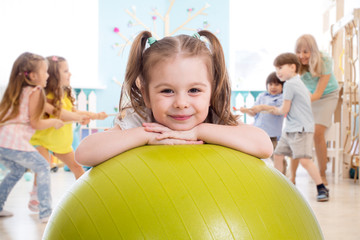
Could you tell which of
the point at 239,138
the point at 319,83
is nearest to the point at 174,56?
the point at 239,138

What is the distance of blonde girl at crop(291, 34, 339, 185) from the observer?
3.83m

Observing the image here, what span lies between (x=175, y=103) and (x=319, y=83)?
295 cm

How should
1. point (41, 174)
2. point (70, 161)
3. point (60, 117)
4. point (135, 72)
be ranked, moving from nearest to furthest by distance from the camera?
1. point (135, 72)
2. point (41, 174)
3. point (70, 161)
4. point (60, 117)

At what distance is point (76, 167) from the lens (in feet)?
10.7

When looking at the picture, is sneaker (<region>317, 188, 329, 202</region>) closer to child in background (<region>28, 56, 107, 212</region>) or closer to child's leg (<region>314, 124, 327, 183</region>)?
child's leg (<region>314, 124, 327, 183</region>)

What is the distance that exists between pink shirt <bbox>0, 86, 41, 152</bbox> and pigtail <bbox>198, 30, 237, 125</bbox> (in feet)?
5.69

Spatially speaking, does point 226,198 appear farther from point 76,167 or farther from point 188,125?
point 76,167

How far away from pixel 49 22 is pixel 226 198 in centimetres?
590

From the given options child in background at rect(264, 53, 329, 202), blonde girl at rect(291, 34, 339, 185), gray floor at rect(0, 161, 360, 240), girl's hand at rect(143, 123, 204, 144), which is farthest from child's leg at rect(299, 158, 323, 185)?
girl's hand at rect(143, 123, 204, 144)

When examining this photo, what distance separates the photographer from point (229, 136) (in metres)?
1.31

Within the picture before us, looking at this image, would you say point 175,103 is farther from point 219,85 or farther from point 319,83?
point 319,83

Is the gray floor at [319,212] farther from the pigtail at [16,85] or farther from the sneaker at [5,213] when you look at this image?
the pigtail at [16,85]

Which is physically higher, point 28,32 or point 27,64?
point 28,32

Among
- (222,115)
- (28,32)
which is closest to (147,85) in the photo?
(222,115)
